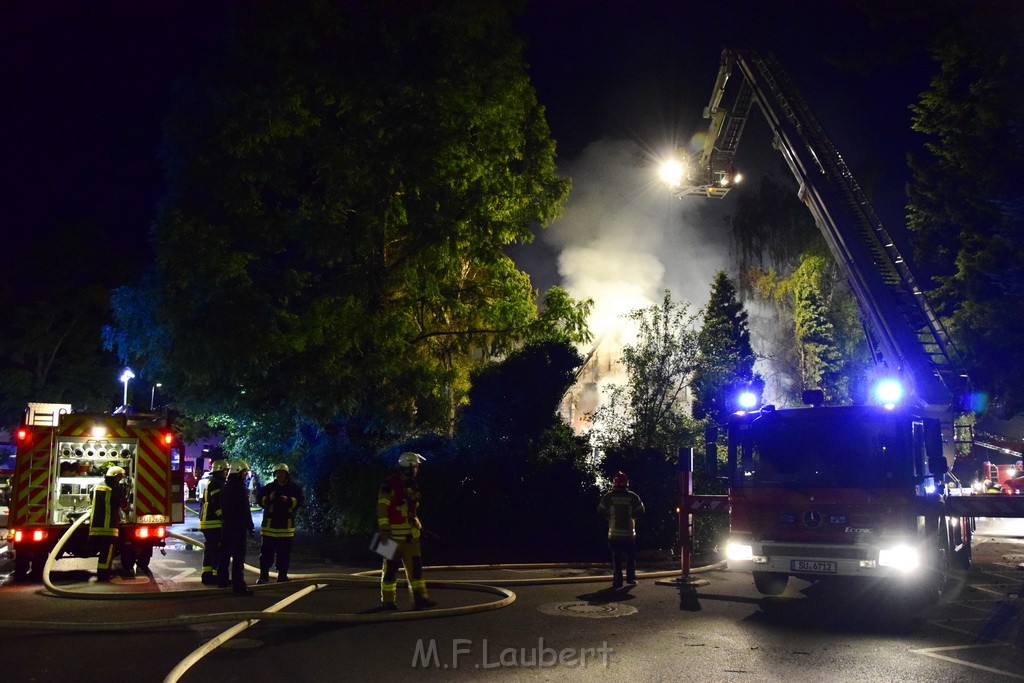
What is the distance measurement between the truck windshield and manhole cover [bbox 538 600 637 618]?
2.15 metres

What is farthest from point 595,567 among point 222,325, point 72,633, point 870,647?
point 222,325

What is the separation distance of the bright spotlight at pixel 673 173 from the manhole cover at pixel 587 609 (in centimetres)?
1816

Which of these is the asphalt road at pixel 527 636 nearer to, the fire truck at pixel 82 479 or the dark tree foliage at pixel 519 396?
the fire truck at pixel 82 479

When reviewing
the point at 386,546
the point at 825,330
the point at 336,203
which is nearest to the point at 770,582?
the point at 386,546

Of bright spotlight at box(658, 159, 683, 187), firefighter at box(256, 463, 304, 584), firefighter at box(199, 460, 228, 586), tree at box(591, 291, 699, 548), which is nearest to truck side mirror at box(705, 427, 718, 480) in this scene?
firefighter at box(256, 463, 304, 584)

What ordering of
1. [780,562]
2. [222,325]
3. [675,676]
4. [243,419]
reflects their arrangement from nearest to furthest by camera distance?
[675,676] < [780,562] < [222,325] < [243,419]

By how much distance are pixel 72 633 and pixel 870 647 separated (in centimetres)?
Answer: 715

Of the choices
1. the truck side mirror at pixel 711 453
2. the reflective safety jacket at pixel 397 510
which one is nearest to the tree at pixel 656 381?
the truck side mirror at pixel 711 453

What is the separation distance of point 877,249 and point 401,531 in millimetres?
15692

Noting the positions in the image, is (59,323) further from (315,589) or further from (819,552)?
(819,552)

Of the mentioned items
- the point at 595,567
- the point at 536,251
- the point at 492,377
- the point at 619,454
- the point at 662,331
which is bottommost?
the point at 595,567

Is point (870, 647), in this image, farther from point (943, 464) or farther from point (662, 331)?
point (662, 331)

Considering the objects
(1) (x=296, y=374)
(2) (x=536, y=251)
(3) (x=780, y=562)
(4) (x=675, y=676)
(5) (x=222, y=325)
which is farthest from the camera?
(2) (x=536, y=251)

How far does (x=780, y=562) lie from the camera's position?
959cm
